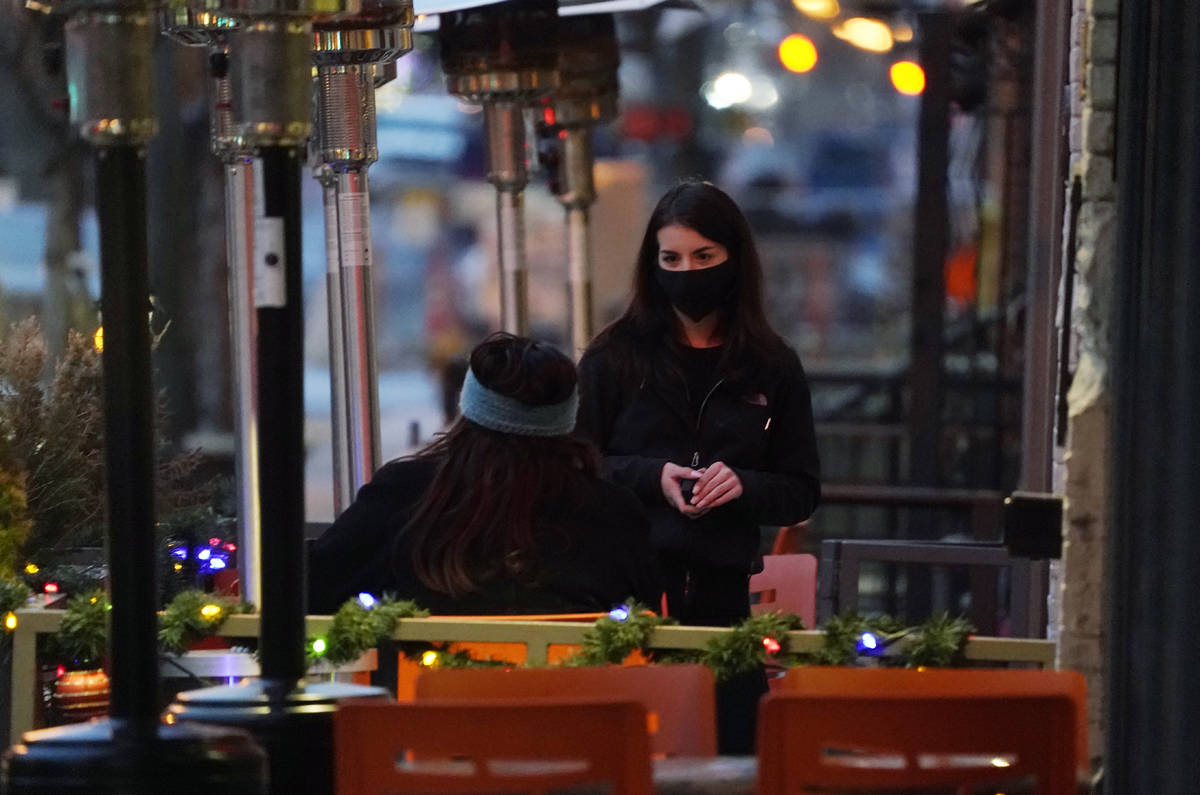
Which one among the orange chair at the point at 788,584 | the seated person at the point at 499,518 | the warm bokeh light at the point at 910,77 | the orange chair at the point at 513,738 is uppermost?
the warm bokeh light at the point at 910,77

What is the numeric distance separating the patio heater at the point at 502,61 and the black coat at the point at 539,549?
75.3 inches

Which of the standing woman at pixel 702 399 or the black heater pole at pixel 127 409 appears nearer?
the black heater pole at pixel 127 409

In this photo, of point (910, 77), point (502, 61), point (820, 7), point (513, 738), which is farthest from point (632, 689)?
point (910, 77)

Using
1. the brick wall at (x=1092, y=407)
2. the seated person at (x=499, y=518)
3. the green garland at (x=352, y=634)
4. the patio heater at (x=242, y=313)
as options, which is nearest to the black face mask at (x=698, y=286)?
the seated person at (x=499, y=518)

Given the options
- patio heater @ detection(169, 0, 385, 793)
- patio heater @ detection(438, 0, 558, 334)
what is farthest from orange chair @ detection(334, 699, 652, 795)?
patio heater @ detection(438, 0, 558, 334)

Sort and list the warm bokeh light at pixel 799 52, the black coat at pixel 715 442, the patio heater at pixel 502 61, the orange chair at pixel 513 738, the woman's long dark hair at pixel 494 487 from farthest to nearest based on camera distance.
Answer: the warm bokeh light at pixel 799 52 < the patio heater at pixel 502 61 < the black coat at pixel 715 442 < the woman's long dark hair at pixel 494 487 < the orange chair at pixel 513 738

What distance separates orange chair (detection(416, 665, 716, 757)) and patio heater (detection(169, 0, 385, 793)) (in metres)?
0.59

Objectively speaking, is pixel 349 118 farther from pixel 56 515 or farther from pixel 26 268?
pixel 26 268

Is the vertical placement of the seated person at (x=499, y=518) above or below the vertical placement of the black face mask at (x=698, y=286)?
below

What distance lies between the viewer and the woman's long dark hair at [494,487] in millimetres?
3137

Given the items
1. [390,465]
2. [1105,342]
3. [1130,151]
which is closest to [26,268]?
[390,465]

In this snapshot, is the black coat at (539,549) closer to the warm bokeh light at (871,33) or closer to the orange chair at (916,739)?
the orange chair at (916,739)

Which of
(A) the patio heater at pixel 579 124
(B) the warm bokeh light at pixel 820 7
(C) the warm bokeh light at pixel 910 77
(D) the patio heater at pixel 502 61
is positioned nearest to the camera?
(D) the patio heater at pixel 502 61

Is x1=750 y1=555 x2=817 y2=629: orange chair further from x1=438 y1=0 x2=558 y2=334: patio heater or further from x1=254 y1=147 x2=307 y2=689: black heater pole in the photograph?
x1=254 y1=147 x2=307 y2=689: black heater pole
